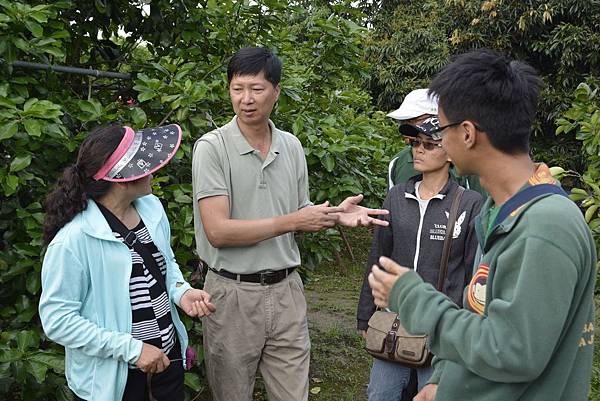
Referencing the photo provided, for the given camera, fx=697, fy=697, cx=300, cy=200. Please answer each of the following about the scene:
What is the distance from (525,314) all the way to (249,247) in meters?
1.59

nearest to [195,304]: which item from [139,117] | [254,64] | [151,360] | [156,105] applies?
[151,360]

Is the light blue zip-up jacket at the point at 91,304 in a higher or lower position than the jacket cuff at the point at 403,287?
lower

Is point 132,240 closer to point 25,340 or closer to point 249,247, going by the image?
point 249,247

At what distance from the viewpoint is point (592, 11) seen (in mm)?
10953

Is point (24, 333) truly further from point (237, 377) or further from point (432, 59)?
point (432, 59)

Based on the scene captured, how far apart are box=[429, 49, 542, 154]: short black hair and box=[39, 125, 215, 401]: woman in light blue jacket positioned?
3.91ft

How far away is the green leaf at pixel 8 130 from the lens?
107 inches

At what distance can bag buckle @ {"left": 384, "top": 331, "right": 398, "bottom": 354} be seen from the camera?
9.30ft

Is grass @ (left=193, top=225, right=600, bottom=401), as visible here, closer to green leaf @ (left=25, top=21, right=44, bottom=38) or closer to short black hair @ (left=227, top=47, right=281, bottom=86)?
short black hair @ (left=227, top=47, right=281, bottom=86)

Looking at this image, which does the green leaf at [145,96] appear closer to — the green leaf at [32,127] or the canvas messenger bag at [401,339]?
the green leaf at [32,127]

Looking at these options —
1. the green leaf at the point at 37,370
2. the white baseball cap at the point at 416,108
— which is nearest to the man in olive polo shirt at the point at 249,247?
the white baseball cap at the point at 416,108

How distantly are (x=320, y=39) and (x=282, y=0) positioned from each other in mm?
395

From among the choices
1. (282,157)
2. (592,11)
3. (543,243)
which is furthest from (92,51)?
(592,11)

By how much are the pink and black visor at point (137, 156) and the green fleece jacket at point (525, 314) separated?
45.6 inches
